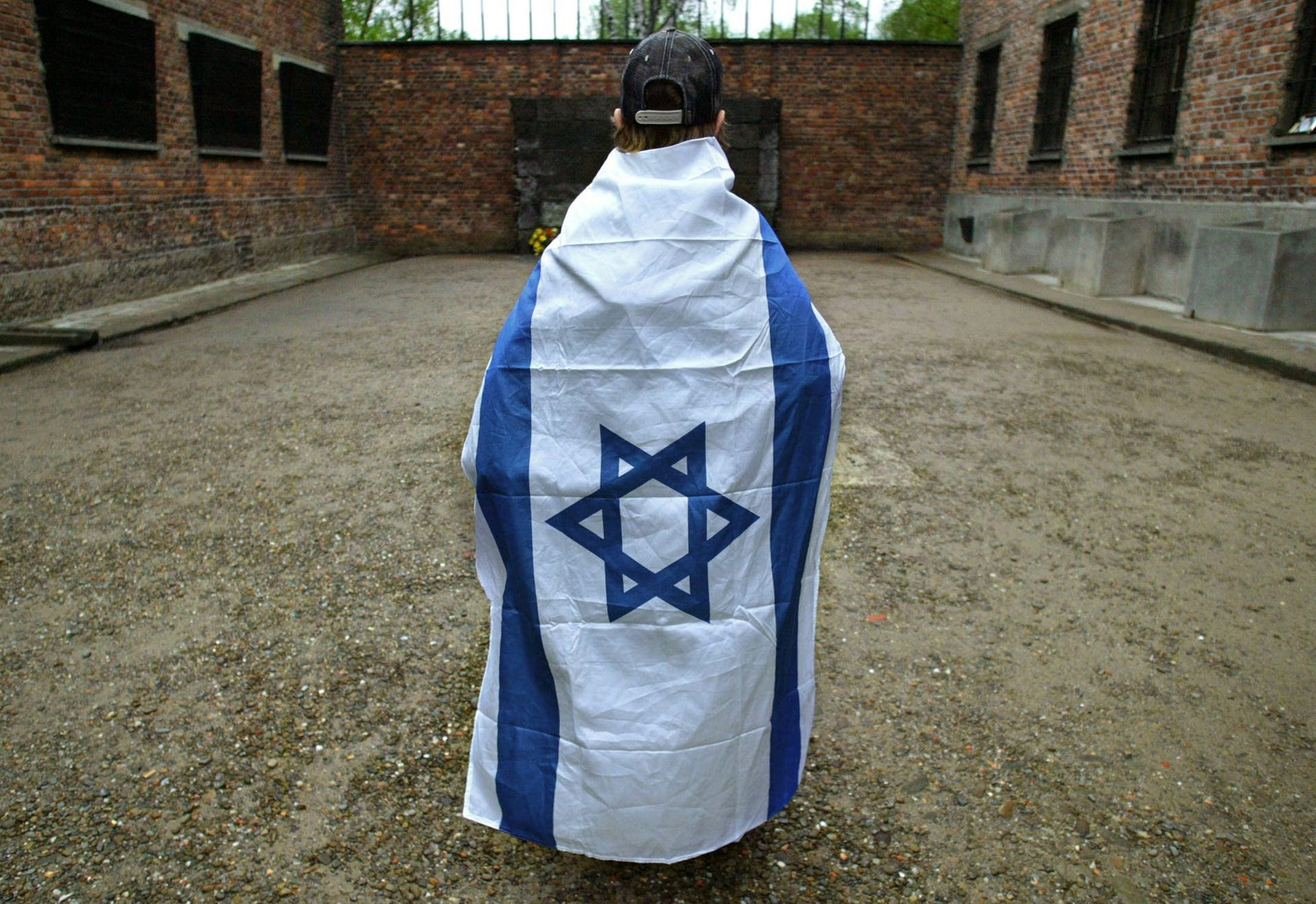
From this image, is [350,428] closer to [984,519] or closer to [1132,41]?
[984,519]

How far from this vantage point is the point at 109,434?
5180 millimetres

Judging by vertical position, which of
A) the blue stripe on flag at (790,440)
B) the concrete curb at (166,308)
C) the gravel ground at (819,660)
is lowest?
the gravel ground at (819,660)

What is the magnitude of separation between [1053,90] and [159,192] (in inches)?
481

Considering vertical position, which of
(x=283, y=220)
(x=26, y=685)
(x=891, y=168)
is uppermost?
(x=891, y=168)

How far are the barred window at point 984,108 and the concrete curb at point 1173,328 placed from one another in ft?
14.7

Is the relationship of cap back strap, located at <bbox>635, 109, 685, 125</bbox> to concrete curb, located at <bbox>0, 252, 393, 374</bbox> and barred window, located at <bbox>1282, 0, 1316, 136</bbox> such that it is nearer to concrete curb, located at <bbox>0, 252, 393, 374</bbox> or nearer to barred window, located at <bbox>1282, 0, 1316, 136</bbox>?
concrete curb, located at <bbox>0, 252, 393, 374</bbox>

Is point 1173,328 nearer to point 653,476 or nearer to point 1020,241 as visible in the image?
point 1020,241

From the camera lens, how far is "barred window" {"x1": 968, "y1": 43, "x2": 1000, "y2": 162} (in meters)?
16.1

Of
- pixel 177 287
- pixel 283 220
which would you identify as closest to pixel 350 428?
pixel 177 287

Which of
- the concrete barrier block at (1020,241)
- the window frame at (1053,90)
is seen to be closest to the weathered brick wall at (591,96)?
the window frame at (1053,90)

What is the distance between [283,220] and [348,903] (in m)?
13.7

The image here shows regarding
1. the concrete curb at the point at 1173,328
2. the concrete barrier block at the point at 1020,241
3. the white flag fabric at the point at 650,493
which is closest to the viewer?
the white flag fabric at the point at 650,493

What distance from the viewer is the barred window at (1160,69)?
10867 millimetres

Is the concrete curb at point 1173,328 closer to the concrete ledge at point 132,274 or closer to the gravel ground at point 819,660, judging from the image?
the gravel ground at point 819,660
